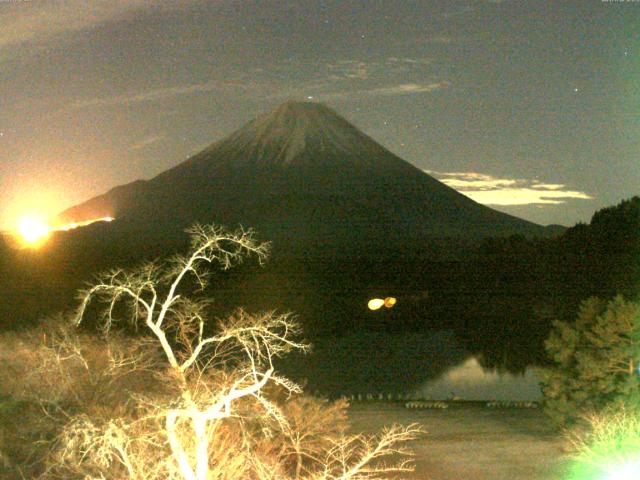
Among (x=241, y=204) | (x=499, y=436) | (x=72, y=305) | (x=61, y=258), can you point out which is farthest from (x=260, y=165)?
(x=499, y=436)

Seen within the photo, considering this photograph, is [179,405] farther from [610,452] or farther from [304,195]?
[304,195]

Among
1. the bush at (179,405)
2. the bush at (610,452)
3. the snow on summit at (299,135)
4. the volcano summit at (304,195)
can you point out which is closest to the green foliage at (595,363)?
the bush at (610,452)

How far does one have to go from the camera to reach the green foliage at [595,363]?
53.7 feet

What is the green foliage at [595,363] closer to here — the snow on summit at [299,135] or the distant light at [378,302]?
the distant light at [378,302]

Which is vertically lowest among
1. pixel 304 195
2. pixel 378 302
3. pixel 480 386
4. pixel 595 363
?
pixel 480 386

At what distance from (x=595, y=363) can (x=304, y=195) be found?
125m

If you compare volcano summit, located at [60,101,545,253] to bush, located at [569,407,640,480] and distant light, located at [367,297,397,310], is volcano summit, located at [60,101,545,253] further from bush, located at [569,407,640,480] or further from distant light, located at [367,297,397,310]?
bush, located at [569,407,640,480]

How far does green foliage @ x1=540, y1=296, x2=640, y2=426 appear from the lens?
53.7 feet

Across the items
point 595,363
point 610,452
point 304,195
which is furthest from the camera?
point 304,195

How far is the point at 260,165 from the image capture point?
493 feet

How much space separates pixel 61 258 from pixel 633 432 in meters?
60.5

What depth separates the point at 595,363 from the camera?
16.8m

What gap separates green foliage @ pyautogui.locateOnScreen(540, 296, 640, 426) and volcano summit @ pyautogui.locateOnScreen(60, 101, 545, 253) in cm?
9795

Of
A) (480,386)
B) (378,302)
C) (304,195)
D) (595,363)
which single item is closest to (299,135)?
(304,195)
